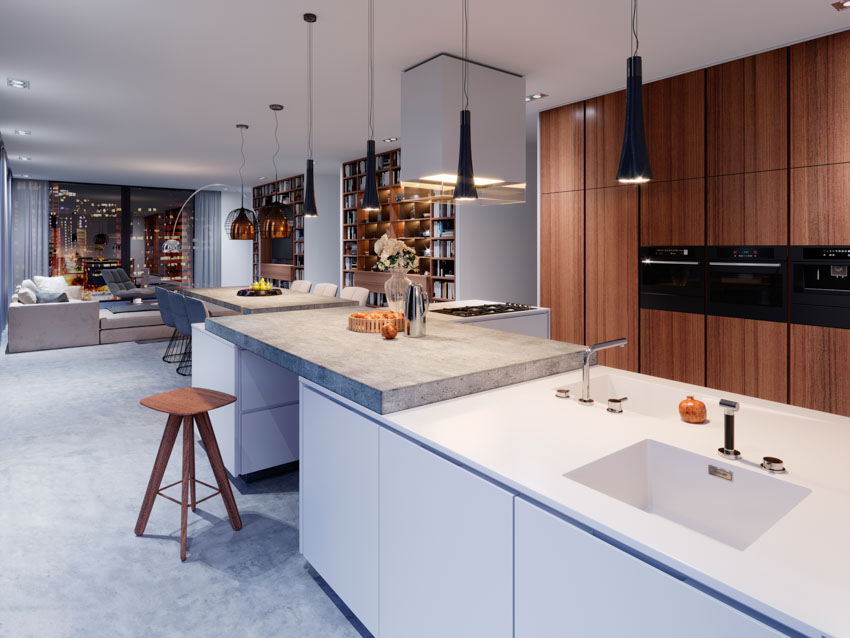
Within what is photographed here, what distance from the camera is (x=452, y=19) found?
129 inches

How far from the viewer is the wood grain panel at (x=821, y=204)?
342 centimetres

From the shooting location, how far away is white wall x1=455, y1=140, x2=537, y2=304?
650 centimetres

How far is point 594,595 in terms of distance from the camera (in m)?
0.97

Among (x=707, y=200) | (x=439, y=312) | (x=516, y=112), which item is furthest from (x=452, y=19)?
(x=707, y=200)

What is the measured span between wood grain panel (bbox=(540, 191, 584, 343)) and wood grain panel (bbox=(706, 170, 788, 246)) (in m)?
1.23

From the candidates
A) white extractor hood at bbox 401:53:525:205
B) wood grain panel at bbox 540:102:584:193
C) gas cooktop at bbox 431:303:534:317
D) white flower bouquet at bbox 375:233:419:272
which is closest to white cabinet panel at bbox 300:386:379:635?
white flower bouquet at bbox 375:233:419:272

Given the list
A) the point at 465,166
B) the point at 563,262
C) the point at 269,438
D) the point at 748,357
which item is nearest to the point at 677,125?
the point at 563,262

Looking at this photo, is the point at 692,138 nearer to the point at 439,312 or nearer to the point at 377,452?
the point at 439,312

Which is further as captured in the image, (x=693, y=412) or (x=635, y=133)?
(x=635, y=133)

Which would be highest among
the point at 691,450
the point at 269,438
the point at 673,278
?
the point at 673,278

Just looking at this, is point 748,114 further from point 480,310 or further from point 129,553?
point 129,553

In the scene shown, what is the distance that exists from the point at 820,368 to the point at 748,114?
188 centimetres

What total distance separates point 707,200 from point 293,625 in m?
4.04

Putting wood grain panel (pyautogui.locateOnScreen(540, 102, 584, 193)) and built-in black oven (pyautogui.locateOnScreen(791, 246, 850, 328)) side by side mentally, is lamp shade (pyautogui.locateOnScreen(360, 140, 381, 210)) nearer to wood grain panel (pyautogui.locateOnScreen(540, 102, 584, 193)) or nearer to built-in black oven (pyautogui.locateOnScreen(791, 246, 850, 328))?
wood grain panel (pyautogui.locateOnScreen(540, 102, 584, 193))
